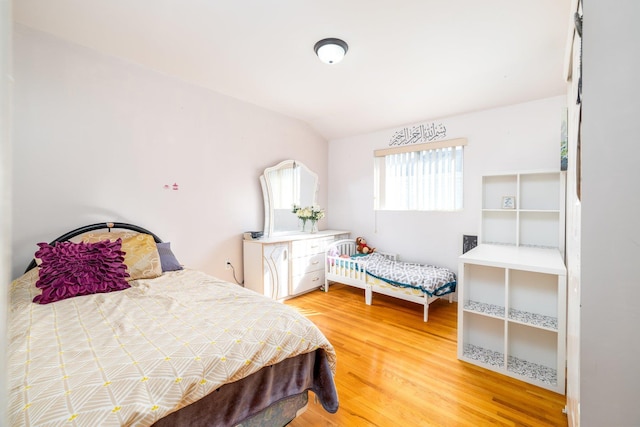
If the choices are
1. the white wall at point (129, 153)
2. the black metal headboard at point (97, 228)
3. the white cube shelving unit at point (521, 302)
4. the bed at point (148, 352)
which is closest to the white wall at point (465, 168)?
the white cube shelving unit at point (521, 302)

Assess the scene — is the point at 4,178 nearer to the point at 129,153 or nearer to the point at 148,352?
the point at 148,352

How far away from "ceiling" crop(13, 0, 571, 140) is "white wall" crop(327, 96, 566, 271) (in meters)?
0.21

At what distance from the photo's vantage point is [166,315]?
1.47m

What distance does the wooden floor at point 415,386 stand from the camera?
1.62 meters

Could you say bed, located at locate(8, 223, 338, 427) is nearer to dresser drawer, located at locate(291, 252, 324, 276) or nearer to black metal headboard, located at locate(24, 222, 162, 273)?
black metal headboard, located at locate(24, 222, 162, 273)

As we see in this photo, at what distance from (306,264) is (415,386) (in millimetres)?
2157

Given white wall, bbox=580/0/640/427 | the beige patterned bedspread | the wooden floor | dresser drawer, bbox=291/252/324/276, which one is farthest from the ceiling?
the wooden floor

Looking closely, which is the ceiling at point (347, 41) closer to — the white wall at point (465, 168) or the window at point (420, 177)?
the white wall at point (465, 168)

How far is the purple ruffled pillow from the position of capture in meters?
1.74

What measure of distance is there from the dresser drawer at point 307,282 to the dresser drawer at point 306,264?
57 mm

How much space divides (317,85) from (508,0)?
1.79 metres

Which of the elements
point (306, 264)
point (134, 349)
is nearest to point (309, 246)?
point (306, 264)

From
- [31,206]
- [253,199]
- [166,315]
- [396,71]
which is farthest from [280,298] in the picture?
[396,71]

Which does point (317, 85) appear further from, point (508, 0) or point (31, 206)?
point (31, 206)
